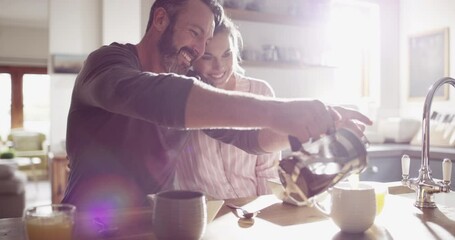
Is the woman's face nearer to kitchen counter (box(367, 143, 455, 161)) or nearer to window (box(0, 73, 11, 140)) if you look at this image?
kitchen counter (box(367, 143, 455, 161))

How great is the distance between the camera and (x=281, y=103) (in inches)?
35.1

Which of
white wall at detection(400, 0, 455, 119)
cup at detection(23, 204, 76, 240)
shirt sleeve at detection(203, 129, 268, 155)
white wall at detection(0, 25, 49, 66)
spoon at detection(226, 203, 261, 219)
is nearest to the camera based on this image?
cup at detection(23, 204, 76, 240)

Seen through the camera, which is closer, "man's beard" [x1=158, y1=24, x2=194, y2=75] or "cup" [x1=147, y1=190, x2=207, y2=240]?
"cup" [x1=147, y1=190, x2=207, y2=240]

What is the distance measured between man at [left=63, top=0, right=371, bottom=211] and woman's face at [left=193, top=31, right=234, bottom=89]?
164mm

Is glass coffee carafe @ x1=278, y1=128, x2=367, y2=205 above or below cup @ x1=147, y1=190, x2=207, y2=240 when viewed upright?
above

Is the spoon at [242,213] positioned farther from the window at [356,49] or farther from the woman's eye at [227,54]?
the window at [356,49]

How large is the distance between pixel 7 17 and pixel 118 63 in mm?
8666

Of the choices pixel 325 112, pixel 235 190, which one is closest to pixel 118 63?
pixel 325 112

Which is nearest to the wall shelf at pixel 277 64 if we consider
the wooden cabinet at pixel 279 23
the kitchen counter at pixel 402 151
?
the wooden cabinet at pixel 279 23

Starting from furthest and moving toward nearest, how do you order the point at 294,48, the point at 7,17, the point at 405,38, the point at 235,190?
the point at 7,17
the point at 405,38
the point at 294,48
the point at 235,190

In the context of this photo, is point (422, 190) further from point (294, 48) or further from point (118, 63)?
point (294, 48)

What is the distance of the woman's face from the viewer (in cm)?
194

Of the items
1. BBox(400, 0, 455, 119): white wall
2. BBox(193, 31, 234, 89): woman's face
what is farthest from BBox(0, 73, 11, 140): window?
BBox(193, 31, 234, 89): woman's face

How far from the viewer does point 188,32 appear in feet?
4.93
